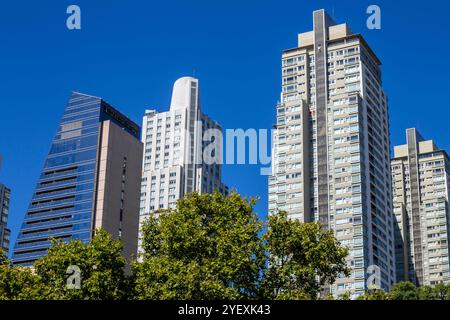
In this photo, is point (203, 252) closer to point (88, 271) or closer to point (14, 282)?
point (88, 271)

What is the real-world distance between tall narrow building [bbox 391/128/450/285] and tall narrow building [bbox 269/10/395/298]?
25540mm

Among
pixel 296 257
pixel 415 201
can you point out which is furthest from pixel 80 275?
pixel 415 201

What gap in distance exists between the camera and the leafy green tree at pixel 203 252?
46250 millimetres

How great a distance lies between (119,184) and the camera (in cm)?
17600

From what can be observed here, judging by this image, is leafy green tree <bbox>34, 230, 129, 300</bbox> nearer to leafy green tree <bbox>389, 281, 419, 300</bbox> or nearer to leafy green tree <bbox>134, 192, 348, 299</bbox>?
leafy green tree <bbox>134, 192, 348, 299</bbox>

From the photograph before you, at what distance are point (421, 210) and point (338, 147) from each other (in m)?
43.8

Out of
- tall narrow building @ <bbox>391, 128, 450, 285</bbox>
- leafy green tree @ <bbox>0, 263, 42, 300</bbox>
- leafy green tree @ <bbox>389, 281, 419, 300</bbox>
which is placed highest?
tall narrow building @ <bbox>391, 128, 450, 285</bbox>

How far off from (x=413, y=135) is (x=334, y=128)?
4440 cm

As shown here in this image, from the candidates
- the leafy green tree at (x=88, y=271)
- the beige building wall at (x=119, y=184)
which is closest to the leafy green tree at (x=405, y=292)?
the leafy green tree at (x=88, y=271)

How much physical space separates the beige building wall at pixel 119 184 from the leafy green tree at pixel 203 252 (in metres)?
112

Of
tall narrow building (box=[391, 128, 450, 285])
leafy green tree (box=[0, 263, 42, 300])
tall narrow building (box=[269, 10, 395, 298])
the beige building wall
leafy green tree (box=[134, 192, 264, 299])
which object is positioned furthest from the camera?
tall narrow building (box=[391, 128, 450, 285])

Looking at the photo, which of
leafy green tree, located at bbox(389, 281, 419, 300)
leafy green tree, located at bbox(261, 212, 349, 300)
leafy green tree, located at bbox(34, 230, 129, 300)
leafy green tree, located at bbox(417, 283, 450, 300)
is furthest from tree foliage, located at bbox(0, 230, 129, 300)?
leafy green tree, located at bbox(417, 283, 450, 300)

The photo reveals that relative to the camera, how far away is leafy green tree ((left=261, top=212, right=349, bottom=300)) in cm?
4850
